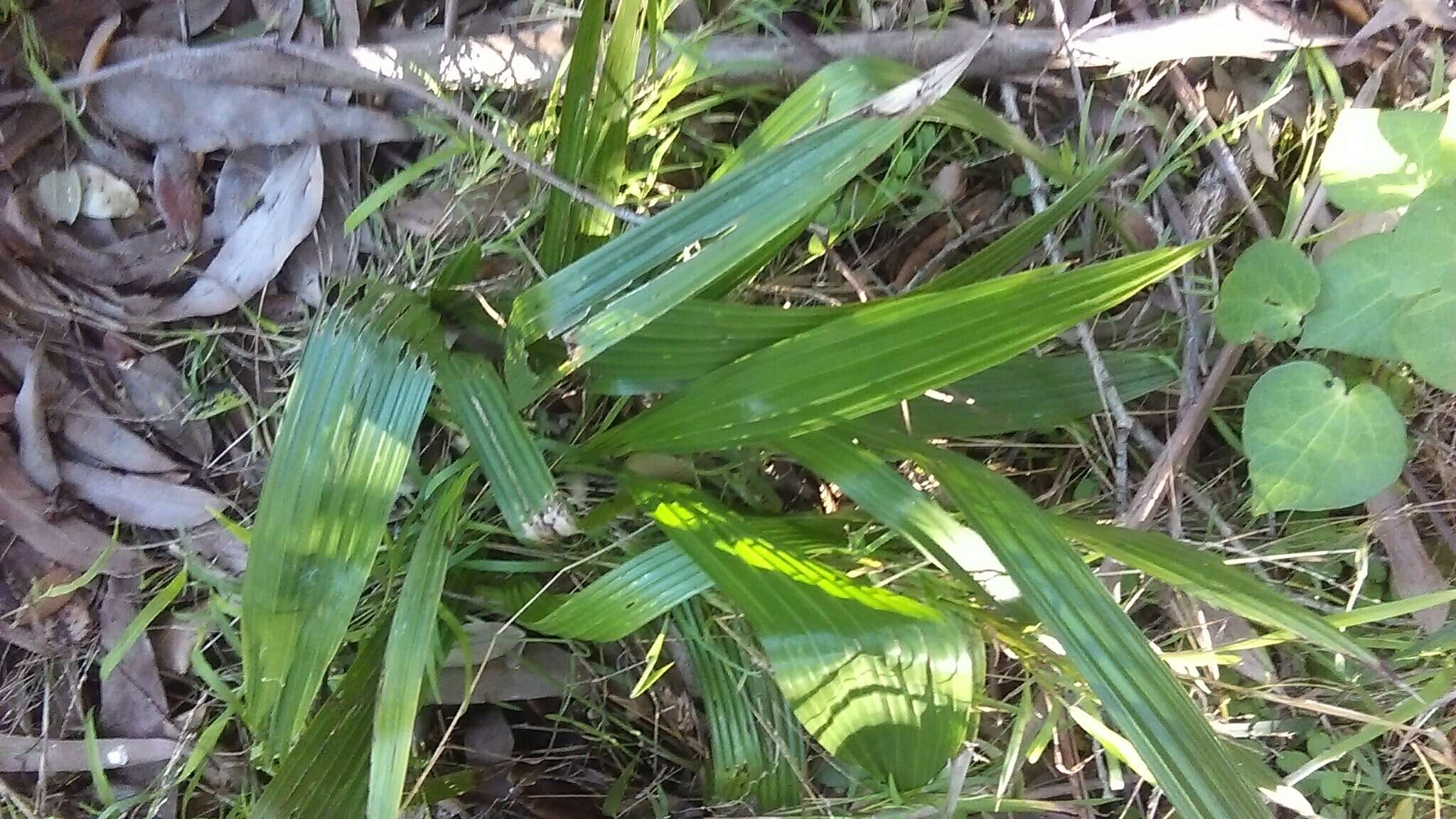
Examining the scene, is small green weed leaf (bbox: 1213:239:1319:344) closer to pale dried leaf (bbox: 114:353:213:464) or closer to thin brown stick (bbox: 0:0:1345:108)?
thin brown stick (bbox: 0:0:1345:108)

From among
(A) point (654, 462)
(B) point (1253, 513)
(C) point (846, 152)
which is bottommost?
(B) point (1253, 513)

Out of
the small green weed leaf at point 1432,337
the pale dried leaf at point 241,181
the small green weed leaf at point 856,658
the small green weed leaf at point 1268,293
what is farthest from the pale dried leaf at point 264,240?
the small green weed leaf at point 1432,337

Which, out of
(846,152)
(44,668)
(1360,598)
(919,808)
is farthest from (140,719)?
(1360,598)

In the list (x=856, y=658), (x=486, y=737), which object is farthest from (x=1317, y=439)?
(x=486, y=737)

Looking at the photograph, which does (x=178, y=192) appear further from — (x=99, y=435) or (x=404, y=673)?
(x=404, y=673)

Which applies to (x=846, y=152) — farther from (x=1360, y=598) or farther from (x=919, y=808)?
(x=1360, y=598)

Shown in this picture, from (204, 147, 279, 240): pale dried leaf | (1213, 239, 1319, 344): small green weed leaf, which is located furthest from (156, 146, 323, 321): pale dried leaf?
(1213, 239, 1319, 344): small green weed leaf
